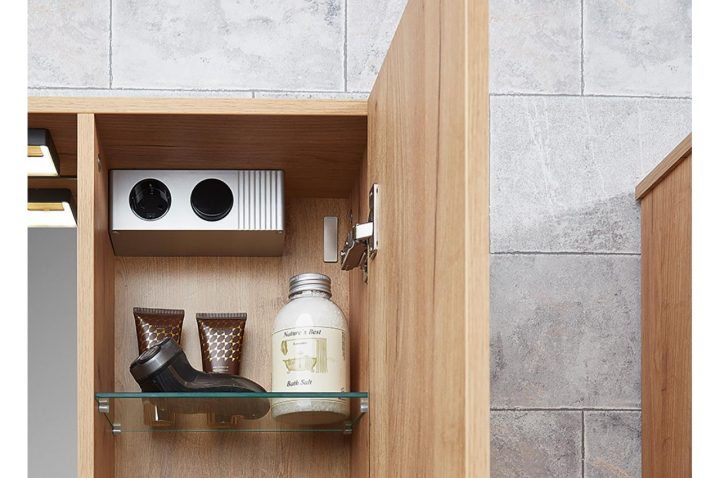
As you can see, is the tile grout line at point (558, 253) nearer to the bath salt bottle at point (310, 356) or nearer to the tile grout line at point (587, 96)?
the tile grout line at point (587, 96)

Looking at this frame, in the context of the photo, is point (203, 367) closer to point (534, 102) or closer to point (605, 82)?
point (534, 102)

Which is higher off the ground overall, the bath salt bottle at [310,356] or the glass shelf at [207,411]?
the bath salt bottle at [310,356]

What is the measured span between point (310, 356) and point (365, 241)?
0.59 ft

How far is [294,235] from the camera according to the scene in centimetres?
144

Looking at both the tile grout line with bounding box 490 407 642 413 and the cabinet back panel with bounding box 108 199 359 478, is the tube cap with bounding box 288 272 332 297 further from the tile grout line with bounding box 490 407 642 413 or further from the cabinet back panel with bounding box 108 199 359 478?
the tile grout line with bounding box 490 407 642 413

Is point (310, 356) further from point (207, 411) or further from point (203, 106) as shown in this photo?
point (203, 106)

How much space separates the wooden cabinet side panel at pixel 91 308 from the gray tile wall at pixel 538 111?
15.5 inches

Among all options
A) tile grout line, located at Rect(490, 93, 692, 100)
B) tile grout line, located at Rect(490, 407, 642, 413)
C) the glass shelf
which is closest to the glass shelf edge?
the glass shelf

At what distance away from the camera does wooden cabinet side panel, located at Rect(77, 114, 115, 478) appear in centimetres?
109

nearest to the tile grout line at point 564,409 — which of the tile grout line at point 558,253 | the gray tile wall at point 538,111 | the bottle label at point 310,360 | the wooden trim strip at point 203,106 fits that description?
the gray tile wall at point 538,111

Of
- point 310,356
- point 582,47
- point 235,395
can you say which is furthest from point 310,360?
point 582,47

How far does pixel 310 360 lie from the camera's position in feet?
4.03

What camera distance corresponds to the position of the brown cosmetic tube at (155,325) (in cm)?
133

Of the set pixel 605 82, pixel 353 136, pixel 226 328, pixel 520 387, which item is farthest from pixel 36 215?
pixel 605 82
